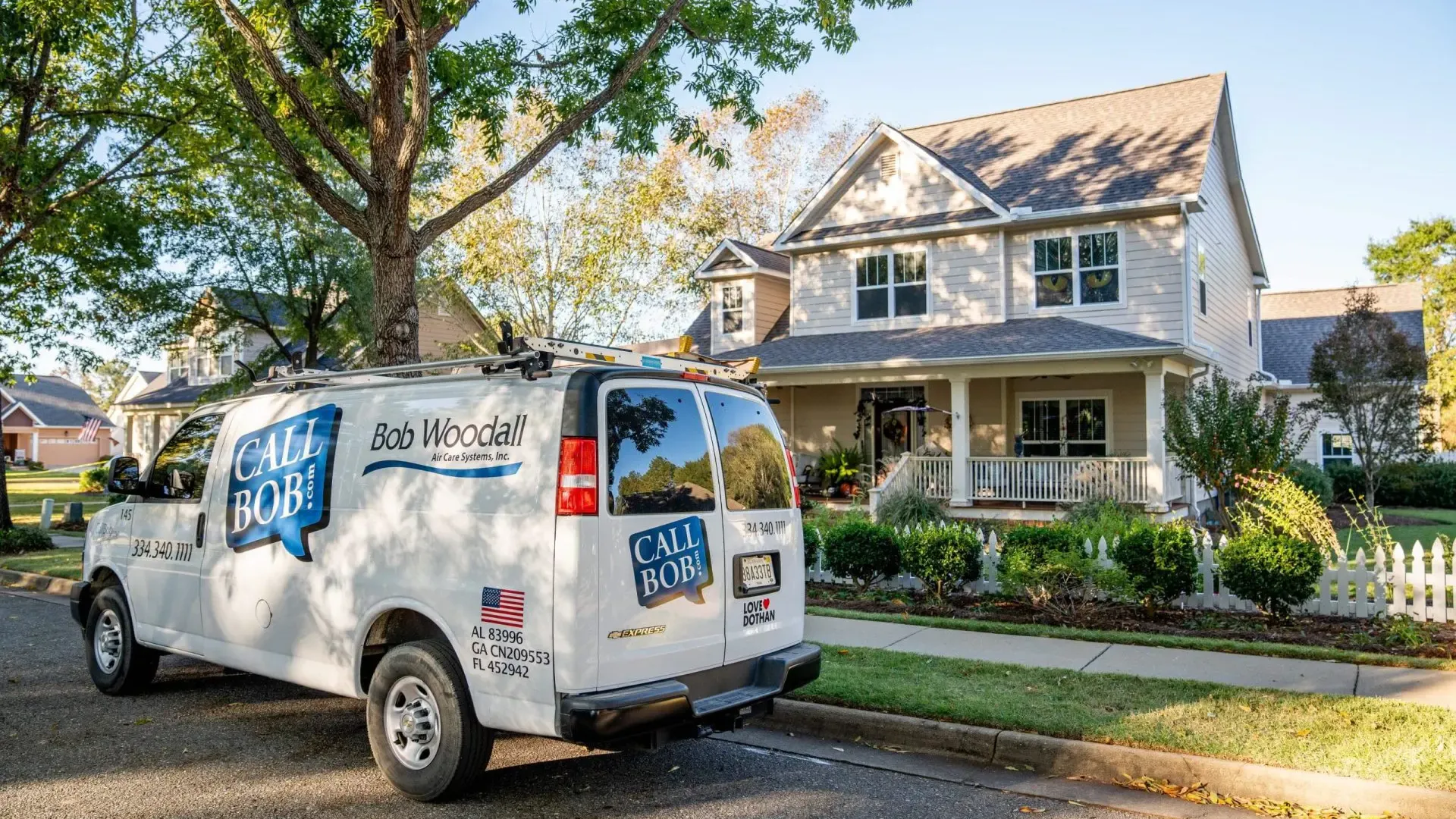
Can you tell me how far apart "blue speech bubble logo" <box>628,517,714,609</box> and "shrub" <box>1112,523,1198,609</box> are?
5680mm

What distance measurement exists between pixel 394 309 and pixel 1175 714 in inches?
296

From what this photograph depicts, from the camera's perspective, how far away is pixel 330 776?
529 centimetres

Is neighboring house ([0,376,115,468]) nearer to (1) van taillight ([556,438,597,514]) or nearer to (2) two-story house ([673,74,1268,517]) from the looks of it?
(2) two-story house ([673,74,1268,517])

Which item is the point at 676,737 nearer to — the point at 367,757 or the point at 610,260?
the point at 367,757

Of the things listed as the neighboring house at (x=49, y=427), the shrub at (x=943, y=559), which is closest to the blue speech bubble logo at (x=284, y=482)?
the shrub at (x=943, y=559)

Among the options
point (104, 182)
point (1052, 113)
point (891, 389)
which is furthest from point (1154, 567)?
point (104, 182)

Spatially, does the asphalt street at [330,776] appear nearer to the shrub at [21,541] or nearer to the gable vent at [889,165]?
the shrub at [21,541]

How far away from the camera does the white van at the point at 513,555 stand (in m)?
4.44

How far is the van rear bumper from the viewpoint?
4285 mm

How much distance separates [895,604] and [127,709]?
671cm

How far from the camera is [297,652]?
5.62m

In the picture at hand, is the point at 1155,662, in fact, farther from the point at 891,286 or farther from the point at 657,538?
the point at 891,286

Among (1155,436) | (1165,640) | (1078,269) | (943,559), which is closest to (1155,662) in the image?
(1165,640)

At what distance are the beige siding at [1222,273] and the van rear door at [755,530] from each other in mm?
14692
